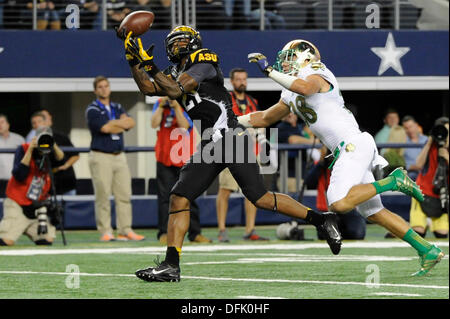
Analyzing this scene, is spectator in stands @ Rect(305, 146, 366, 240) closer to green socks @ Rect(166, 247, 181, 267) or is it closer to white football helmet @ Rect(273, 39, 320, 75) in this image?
white football helmet @ Rect(273, 39, 320, 75)

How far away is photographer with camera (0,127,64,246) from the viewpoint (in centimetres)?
1354

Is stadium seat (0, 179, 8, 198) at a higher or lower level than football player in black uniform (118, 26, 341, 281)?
lower

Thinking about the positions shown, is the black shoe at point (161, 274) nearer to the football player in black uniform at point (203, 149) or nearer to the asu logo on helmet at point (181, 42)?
the football player in black uniform at point (203, 149)

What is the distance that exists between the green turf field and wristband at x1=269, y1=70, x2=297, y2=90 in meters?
1.42

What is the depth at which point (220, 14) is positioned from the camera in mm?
19094

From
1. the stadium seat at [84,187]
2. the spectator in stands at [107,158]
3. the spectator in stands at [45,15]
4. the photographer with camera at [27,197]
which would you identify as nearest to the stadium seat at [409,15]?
the spectator in stands at [45,15]

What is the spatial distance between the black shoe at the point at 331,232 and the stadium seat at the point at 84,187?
27.1 ft

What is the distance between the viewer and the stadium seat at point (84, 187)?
17359 mm

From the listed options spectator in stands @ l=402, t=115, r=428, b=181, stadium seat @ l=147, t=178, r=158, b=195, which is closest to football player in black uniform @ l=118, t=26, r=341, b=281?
spectator in stands @ l=402, t=115, r=428, b=181
